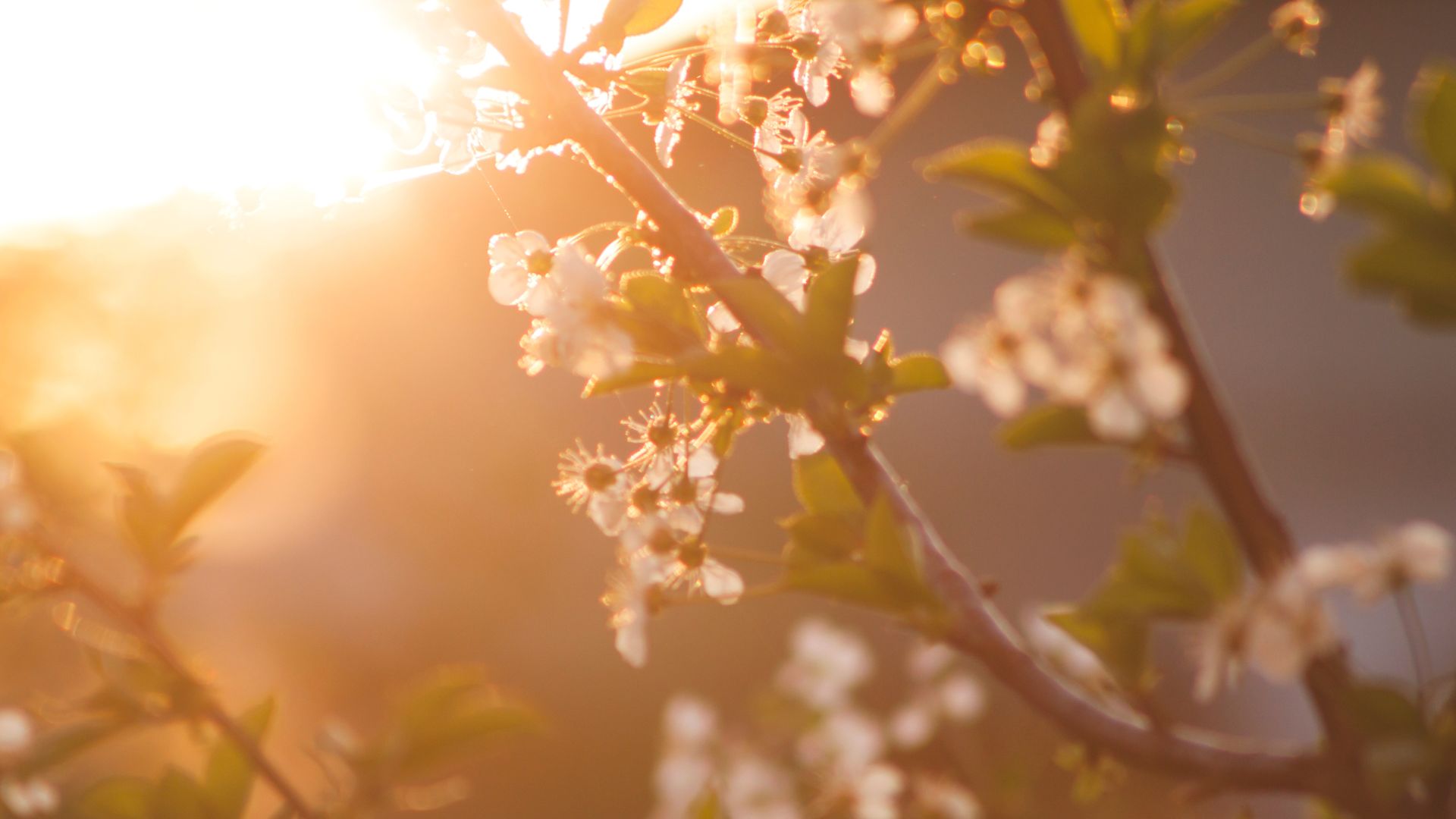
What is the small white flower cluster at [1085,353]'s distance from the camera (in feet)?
1.24

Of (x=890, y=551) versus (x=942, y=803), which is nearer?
(x=890, y=551)

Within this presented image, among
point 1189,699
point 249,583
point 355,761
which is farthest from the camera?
point 249,583

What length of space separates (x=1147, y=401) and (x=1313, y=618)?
0.10 metres

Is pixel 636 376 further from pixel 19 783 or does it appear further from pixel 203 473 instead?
pixel 19 783

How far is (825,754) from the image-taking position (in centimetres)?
119

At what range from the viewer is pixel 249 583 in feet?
13.6

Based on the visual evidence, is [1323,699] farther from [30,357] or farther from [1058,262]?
[30,357]

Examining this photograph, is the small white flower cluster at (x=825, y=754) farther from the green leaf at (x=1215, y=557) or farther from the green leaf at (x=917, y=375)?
the green leaf at (x=1215, y=557)

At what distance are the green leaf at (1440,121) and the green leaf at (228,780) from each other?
1.06 meters

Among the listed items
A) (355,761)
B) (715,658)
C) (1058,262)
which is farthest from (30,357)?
(1058,262)

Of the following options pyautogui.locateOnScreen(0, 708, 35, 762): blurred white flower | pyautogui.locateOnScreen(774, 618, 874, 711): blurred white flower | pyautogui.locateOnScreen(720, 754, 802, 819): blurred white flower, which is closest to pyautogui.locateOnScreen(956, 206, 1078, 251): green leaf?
pyautogui.locateOnScreen(720, 754, 802, 819): blurred white flower

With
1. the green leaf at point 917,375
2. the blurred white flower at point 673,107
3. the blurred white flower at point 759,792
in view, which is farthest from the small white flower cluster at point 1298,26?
the blurred white flower at point 759,792

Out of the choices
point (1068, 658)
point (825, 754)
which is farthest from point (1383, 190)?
point (825, 754)

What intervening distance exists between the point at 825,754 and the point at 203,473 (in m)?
0.70
